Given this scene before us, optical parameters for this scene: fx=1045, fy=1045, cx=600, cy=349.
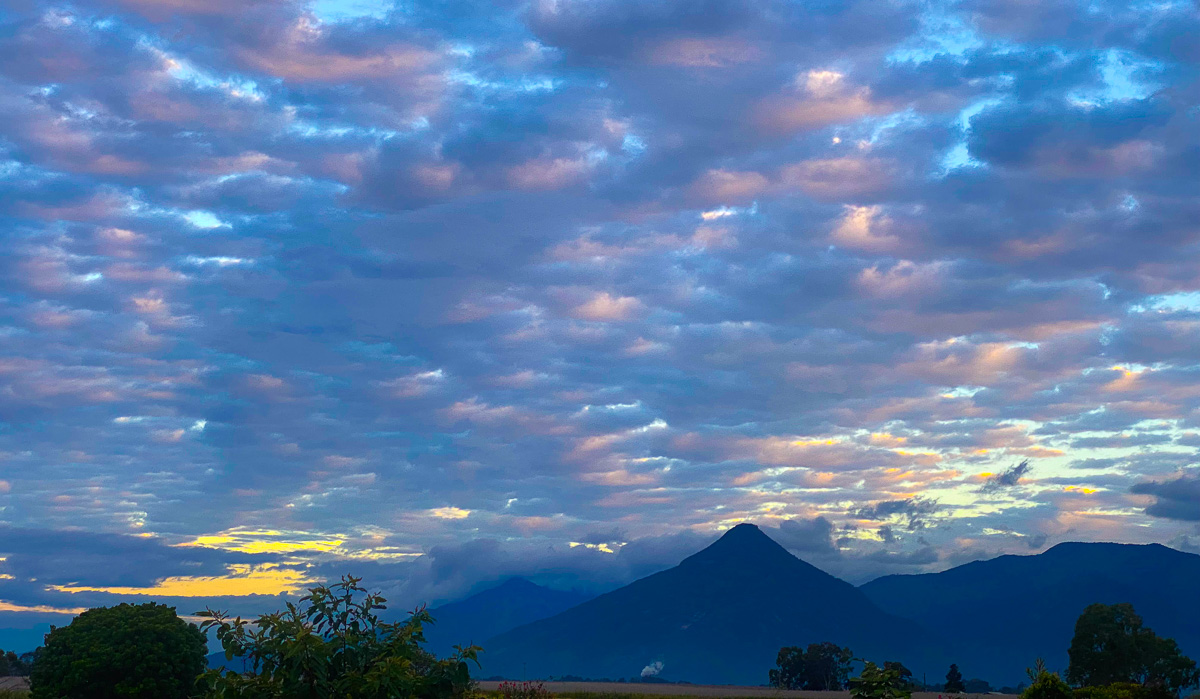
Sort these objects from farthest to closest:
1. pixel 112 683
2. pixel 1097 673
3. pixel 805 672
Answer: pixel 805 672 < pixel 1097 673 < pixel 112 683

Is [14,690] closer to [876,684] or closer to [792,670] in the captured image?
[876,684]

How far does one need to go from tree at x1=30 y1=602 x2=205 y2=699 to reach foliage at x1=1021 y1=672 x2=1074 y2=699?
4798cm

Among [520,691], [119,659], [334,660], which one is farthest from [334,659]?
[119,659]

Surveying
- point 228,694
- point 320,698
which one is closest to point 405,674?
point 320,698

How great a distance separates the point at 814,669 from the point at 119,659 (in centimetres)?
15139

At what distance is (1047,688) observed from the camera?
3391cm

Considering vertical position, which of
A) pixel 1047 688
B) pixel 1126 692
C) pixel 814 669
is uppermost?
pixel 1047 688

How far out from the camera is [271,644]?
59.6 feet

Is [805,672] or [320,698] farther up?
[320,698]

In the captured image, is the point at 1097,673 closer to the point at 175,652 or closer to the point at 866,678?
the point at 175,652

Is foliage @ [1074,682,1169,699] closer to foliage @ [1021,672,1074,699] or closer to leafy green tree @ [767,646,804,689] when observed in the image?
foliage @ [1021,672,1074,699]

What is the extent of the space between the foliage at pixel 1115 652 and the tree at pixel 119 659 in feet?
377

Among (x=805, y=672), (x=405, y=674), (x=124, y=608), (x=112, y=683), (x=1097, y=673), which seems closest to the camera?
(x=405, y=674)

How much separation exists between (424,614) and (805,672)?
611ft
